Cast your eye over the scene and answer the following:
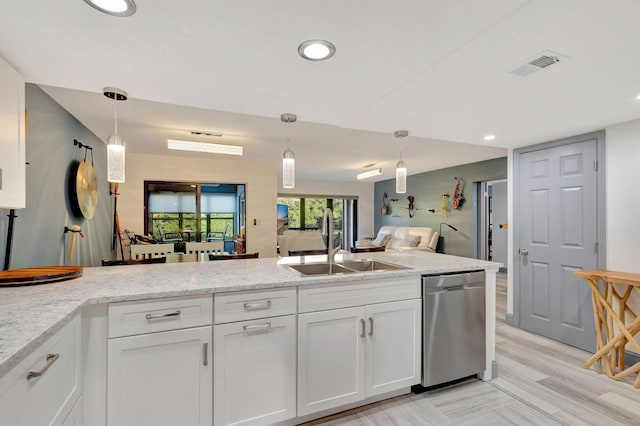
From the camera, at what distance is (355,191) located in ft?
29.1

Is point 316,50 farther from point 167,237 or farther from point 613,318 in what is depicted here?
point 167,237

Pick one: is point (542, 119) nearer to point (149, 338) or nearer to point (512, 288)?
point (512, 288)

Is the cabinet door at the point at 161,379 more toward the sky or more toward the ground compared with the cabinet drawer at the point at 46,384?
more toward the ground

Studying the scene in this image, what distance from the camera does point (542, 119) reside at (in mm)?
2467

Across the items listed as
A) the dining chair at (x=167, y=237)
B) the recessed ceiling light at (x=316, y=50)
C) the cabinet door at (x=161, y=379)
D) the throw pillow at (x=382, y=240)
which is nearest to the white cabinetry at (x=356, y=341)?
the cabinet door at (x=161, y=379)

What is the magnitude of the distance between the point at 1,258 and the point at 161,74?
143 centimetres

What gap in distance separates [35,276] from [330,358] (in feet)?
5.57

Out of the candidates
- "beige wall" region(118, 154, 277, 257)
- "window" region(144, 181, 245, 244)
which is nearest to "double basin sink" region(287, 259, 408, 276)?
"beige wall" region(118, 154, 277, 257)

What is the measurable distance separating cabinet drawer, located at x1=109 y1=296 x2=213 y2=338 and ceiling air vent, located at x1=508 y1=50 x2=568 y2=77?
6.84 feet

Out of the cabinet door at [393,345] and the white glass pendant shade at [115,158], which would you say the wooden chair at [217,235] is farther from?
the cabinet door at [393,345]

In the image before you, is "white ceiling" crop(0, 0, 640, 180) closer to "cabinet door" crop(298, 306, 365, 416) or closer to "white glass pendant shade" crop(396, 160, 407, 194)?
"white glass pendant shade" crop(396, 160, 407, 194)

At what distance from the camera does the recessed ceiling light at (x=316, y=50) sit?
136 cm

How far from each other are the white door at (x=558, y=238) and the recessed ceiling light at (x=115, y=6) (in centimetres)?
Answer: 371

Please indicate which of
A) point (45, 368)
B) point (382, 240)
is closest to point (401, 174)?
point (45, 368)
